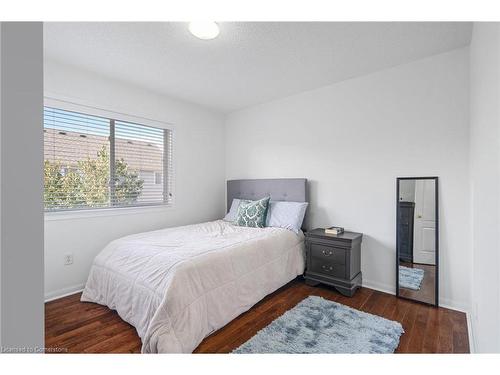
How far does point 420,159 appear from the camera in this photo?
2.45m

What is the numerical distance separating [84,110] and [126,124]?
0.48 metres

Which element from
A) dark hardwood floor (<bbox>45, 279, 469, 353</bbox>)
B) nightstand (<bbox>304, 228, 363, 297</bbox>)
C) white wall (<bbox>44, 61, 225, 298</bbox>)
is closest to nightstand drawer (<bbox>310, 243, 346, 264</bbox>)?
nightstand (<bbox>304, 228, 363, 297</bbox>)

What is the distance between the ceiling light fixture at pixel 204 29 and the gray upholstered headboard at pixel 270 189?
6.44 feet

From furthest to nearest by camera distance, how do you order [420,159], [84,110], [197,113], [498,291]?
[197,113] < [84,110] < [420,159] < [498,291]

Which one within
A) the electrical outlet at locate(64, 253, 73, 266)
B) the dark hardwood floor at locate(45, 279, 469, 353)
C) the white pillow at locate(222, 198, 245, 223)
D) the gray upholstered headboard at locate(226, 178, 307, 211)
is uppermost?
the gray upholstered headboard at locate(226, 178, 307, 211)

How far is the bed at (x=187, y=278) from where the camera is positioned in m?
1.64

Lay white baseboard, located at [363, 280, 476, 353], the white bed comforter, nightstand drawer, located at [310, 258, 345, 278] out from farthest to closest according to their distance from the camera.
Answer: nightstand drawer, located at [310, 258, 345, 278], white baseboard, located at [363, 280, 476, 353], the white bed comforter

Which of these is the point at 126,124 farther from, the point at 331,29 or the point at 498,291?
the point at 498,291

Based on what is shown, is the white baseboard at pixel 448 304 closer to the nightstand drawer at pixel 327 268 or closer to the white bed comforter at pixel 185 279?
the nightstand drawer at pixel 327 268

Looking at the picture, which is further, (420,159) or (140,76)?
(140,76)

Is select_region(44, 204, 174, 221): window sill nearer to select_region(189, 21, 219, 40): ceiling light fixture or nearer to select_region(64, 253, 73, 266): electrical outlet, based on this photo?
select_region(64, 253, 73, 266): electrical outlet

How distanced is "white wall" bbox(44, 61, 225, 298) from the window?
156 mm

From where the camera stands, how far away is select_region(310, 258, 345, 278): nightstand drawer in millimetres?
2602

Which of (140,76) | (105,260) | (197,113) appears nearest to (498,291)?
(105,260)
